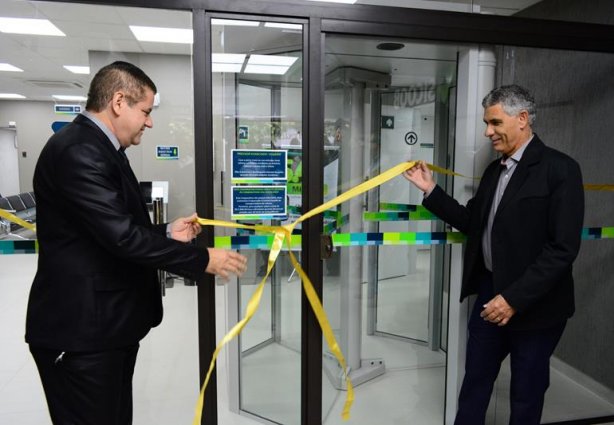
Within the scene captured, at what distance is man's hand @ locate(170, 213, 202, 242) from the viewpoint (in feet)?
6.17

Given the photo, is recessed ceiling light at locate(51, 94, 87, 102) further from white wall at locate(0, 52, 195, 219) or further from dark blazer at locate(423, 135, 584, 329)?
dark blazer at locate(423, 135, 584, 329)

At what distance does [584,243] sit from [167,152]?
2.74 metres

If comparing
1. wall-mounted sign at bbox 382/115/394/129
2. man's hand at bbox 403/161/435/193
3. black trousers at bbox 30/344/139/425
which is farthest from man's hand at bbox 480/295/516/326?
black trousers at bbox 30/344/139/425

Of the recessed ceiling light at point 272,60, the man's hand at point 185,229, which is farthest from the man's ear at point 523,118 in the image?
the man's hand at point 185,229

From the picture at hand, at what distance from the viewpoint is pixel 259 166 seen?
2070 mm

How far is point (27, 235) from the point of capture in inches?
78.4

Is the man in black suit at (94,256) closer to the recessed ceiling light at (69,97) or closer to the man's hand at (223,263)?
the man's hand at (223,263)

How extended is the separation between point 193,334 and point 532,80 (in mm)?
3384

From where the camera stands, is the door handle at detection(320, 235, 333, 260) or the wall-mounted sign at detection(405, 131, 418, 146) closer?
the door handle at detection(320, 235, 333, 260)

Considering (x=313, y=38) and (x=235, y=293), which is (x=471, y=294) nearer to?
(x=235, y=293)

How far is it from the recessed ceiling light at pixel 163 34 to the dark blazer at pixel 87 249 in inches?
24.1

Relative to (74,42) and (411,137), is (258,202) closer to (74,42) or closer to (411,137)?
(74,42)

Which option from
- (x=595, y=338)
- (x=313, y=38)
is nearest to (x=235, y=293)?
(x=313, y=38)

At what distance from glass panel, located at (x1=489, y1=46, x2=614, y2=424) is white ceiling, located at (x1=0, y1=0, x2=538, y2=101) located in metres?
1.20
